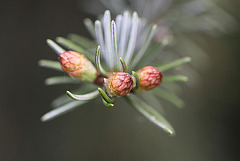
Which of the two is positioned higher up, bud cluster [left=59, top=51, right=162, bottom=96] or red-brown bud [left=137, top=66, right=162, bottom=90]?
bud cluster [left=59, top=51, right=162, bottom=96]

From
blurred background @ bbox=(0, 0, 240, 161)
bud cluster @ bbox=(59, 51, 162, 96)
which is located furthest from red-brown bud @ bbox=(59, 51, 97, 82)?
blurred background @ bbox=(0, 0, 240, 161)

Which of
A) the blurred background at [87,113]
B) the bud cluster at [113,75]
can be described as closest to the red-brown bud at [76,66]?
the bud cluster at [113,75]

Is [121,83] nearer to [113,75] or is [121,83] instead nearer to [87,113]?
[113,75]

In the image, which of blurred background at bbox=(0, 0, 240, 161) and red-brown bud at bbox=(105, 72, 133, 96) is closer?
red-brown bud at bbox=(105, 72, 133, 96)

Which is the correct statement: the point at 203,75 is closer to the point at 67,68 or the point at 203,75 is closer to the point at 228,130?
the point at 228,130

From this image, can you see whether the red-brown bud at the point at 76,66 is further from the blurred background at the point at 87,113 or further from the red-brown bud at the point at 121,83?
the blurred background at the point at 87,113

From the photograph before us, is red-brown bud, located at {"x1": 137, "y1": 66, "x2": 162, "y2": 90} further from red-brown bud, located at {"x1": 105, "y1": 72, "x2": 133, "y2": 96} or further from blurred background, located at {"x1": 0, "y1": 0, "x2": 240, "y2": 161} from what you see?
blurred background, located at {"x1": 0, "y1": 0, "x2": 240, "y2": 161}
